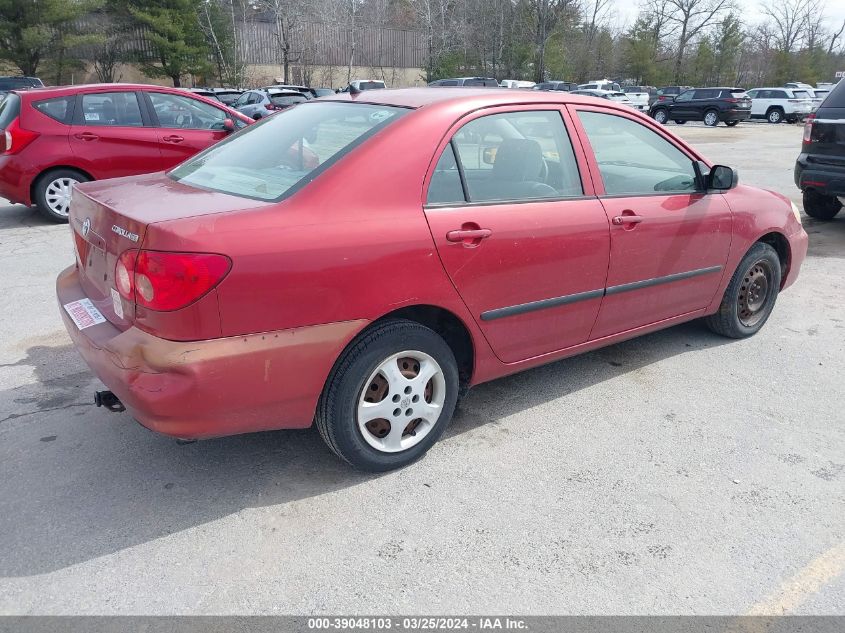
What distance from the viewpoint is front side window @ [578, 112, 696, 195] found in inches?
148

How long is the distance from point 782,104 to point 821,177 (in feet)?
97.6

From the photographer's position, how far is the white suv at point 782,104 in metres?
33.2

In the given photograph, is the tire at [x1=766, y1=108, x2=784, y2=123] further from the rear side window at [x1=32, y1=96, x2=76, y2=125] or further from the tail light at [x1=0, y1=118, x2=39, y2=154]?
the tail light at [x1=0, y1=118, x2=39, y2=154]

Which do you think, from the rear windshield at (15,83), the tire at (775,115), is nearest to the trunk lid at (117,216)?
the rear windshield at (15,83)

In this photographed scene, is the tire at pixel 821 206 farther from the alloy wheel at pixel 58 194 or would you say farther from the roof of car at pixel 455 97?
the alloy wheel at pixel 58 194

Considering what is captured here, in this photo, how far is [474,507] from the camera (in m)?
2.93

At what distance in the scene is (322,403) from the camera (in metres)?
2.91

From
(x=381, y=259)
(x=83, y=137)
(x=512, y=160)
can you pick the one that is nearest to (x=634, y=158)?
(x=512, y=160)

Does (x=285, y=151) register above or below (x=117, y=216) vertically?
above

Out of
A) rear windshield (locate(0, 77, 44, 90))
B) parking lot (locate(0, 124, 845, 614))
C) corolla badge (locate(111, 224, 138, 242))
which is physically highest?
rear windshield (locate(0, 77, 44, 90))

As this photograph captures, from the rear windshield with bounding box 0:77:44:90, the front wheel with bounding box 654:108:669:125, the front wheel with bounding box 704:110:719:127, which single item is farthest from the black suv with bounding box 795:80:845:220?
the front wheel with bounding box 654:108:669:125

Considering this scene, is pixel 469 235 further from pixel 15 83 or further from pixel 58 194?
pixel 15 83

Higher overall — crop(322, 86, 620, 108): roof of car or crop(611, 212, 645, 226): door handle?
crop(322, 86, 620, 108): roof of car

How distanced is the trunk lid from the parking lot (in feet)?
2.64
